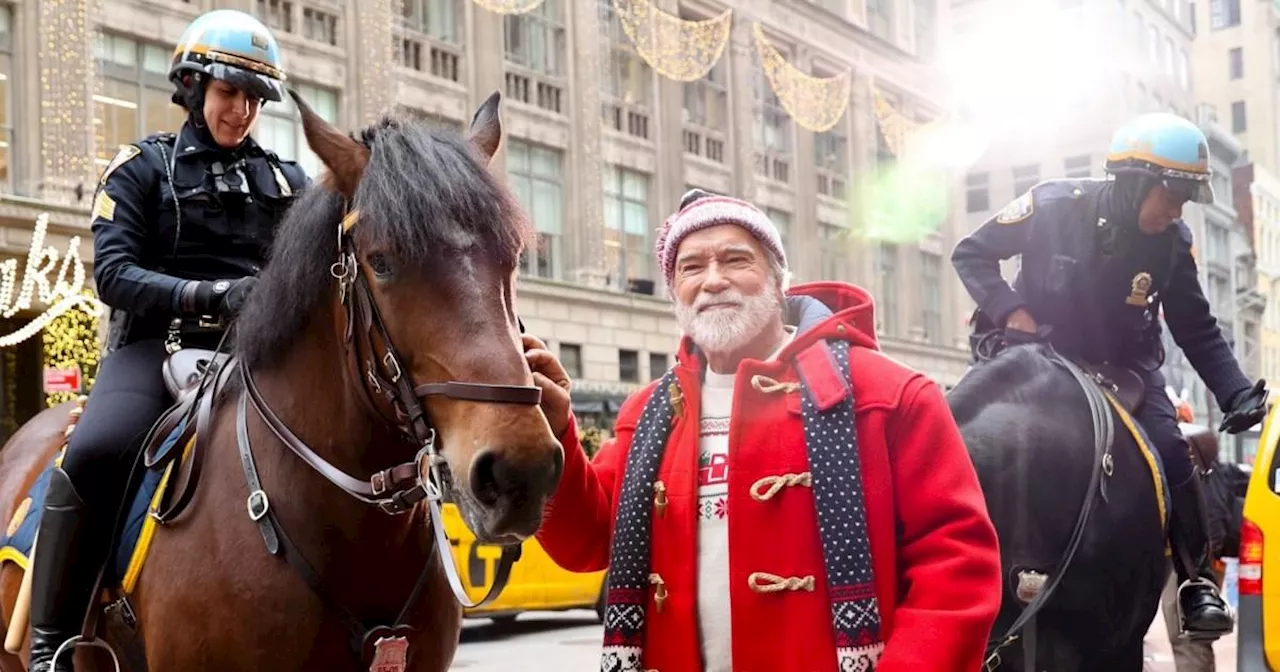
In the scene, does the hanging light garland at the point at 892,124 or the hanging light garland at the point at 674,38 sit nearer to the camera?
the hanging light garland at the point at 674,38

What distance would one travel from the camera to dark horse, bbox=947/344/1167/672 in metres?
5.02

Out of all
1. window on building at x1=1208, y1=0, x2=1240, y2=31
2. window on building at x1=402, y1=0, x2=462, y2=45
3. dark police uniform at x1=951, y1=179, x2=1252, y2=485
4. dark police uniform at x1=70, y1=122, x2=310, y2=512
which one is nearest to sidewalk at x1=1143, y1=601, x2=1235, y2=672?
dark police uniform at x1=951, y1=179, x2=1252, y2=485

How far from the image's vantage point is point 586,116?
101 ft

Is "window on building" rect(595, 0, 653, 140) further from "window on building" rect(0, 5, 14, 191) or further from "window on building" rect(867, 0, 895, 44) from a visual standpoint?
"window on building" rect(0, 5, 14, 191)

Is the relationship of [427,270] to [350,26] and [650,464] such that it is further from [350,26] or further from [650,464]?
[350,26]

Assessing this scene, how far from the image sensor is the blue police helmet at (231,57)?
440 cm

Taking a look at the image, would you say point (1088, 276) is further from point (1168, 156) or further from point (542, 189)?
point (542, 189)

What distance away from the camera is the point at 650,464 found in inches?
130

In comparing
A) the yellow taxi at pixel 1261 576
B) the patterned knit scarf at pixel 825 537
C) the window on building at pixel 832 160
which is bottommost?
the yellow taxi at pixel 1261 576

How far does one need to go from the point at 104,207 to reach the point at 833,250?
37308mm

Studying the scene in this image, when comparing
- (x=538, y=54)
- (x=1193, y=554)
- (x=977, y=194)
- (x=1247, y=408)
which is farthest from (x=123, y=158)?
(x=977, y=194)

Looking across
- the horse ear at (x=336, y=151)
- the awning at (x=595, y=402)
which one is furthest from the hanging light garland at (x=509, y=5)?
the horse ear at (x=336, y=151)

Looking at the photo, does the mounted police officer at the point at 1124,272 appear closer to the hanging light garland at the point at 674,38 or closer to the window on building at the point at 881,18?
the hanging light garland at the point at 674,38

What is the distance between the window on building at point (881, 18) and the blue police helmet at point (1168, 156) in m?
38.1
